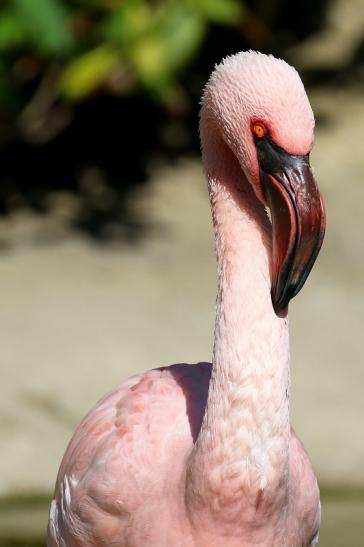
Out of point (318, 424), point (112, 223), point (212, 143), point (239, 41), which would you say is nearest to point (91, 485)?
point (212, 143)

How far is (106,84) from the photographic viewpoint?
360 inches

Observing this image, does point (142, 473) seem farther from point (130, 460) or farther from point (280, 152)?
point (280, 152)

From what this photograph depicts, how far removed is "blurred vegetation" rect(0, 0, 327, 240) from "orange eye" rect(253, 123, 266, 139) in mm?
3701

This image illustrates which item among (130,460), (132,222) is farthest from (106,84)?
(130,460)

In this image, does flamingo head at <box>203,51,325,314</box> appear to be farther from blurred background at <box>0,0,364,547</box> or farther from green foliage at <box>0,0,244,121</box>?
green foliage at <box>0,0,244,121</box>

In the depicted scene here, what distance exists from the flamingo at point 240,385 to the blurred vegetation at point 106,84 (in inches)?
138

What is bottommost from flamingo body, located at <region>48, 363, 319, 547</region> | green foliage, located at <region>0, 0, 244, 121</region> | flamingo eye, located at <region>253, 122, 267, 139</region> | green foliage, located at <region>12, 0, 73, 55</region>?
flamingo body, located at <region>48, 363, 319, 547</region>

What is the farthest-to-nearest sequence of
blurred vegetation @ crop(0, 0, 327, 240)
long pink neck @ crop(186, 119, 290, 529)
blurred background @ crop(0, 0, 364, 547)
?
1. blurred vegetation @ crop(0, 0, 327, 240)
2. blurred background @ crop(0, 0, 364, 547)
3. long pink neck @ crop(186, 119, 290, 529)

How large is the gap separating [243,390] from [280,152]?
0.66 metres

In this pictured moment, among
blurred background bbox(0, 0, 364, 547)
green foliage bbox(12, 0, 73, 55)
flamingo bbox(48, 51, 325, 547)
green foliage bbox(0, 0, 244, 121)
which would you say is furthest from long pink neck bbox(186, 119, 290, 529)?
green foliage bbox(0, 0, 244, 121)

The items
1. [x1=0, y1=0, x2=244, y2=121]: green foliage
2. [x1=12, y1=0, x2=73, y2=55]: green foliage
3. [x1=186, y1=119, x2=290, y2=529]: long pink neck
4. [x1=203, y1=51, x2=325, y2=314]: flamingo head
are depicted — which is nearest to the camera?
[x1=203, y1=51, x2=325, y2=314]: flamingo head

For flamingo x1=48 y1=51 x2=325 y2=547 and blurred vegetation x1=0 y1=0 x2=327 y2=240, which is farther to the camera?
blurred vegetation x1=0 y1=0 x2=327 y2=240

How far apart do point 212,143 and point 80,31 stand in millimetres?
4966

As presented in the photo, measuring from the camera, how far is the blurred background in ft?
19.8
